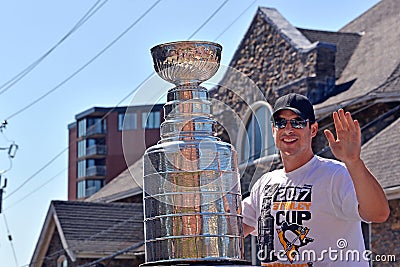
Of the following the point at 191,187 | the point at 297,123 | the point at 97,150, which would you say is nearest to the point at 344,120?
the point at 297,123

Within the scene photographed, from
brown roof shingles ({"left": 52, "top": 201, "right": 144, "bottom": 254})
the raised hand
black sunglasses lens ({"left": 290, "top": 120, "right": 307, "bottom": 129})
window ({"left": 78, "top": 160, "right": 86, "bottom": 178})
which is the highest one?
window ({"left": 78, "top": 160, "right": 86, "bottom": 178})

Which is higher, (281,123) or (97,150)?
(97,150)

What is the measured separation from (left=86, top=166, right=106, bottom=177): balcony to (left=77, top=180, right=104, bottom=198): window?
0.62 metres

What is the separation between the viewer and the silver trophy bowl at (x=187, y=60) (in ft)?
11.1

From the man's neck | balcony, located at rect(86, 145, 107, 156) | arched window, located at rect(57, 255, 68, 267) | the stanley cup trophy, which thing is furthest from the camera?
balcony, located at rect(86, 145, 107, 156)

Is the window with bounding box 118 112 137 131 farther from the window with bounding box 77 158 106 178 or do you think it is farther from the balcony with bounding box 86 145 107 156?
the balcony with bounding box 86 145 107 156

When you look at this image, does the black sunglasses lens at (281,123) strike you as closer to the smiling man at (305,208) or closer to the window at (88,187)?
the smiling man at (305,208)

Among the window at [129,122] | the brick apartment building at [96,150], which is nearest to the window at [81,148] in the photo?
the brick apartment building at [96,150]

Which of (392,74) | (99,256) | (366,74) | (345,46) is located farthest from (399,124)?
(99,256)

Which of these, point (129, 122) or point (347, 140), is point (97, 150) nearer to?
point (129, 122)

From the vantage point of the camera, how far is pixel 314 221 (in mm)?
3715

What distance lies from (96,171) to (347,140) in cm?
7628

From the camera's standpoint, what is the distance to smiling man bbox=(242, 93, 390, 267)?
367 cm

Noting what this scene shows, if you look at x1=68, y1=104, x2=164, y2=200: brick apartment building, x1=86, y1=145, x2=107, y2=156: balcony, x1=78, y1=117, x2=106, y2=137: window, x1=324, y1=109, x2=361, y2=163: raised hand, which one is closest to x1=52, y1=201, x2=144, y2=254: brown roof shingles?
x1=324, y1=109, x2=361, y2=163: raised hand
